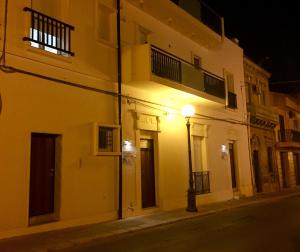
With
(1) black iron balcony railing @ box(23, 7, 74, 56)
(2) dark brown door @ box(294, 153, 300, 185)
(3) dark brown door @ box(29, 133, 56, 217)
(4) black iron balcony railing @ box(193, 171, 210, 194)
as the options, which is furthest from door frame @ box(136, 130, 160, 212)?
(2) dark brown door @ box(294, 153, 300, 185)

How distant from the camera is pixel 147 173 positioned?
44.5 ft

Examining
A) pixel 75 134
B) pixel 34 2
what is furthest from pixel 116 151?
pixel 34 2

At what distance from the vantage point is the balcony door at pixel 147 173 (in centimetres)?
1332

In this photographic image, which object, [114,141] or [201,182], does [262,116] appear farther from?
[114,141]

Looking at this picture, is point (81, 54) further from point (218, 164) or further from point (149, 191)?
point (218, 164)

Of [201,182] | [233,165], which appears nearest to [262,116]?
[233,165]

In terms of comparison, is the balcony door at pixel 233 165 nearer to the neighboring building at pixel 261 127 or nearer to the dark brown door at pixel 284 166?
the neighboring building at pixel 261 127

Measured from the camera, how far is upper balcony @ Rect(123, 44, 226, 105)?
1222 centimetres

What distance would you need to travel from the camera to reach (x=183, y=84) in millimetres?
13891

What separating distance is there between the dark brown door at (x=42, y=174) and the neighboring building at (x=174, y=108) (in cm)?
273


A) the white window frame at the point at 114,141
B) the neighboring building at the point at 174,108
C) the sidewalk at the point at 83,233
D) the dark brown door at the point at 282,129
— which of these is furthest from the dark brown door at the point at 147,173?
the dark brown door at the point at 282,129

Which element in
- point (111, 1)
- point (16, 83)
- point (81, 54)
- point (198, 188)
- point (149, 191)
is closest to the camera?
point (16, 83)

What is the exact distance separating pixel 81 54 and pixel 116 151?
3090mm

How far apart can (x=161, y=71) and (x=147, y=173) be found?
374 cm
